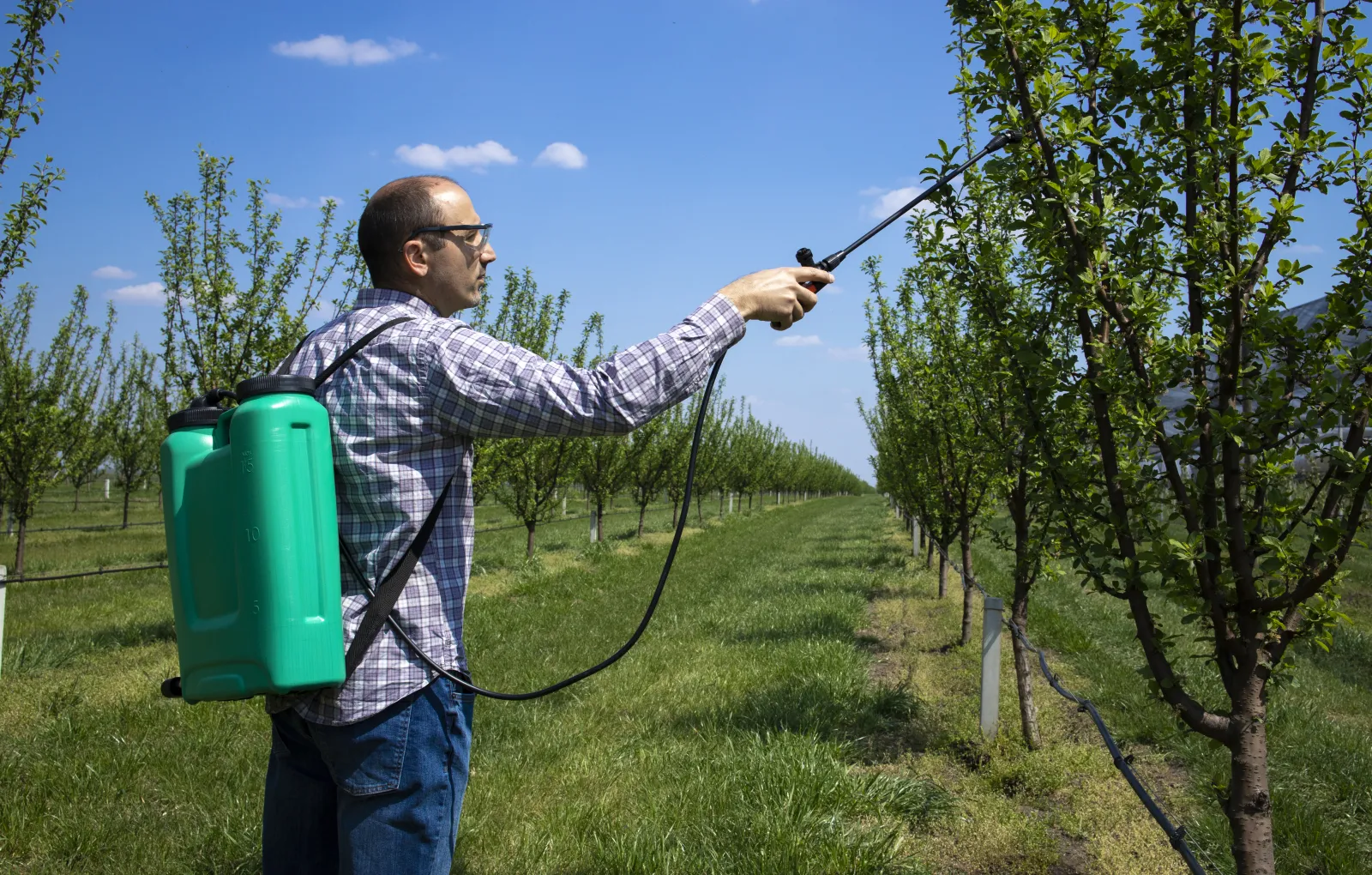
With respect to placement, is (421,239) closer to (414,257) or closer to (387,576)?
(414,257)

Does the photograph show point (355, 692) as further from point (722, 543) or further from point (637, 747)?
point (722, 543)

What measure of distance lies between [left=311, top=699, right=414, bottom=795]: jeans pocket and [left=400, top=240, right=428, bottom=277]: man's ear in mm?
908

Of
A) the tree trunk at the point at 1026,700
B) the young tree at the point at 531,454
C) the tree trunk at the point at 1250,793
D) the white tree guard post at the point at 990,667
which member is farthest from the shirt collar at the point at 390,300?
the young tree at the point at 531,454

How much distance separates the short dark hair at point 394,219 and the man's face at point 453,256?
2 centimetres

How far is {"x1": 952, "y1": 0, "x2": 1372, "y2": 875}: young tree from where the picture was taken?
90.0 inches

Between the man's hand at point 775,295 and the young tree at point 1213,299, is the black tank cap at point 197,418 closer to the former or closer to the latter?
the man's hand at point 775,295

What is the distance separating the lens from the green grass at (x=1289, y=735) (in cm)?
389

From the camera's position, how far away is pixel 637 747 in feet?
16.4

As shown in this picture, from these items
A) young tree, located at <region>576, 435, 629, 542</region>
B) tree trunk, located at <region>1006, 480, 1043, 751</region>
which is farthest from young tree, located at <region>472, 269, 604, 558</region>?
tree trunk, located at <region>1006, 480, 1043, 751</region>

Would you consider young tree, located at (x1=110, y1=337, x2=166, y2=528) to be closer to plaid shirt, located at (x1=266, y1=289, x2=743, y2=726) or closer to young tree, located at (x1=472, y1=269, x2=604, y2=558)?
young tree, located at (x1=472, y1=269, x2=604, y2=558)

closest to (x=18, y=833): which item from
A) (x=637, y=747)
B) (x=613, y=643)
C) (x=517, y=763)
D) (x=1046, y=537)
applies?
(x=517, y=763)

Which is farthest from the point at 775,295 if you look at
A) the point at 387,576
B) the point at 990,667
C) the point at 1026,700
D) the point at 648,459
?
the point at 648,459

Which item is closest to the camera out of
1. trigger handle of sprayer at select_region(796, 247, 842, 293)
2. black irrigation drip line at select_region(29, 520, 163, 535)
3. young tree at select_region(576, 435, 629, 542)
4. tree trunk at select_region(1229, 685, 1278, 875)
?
trigger handle of sprayer at select_region(796, 247, 842, 293)

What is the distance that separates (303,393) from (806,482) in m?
63.8
